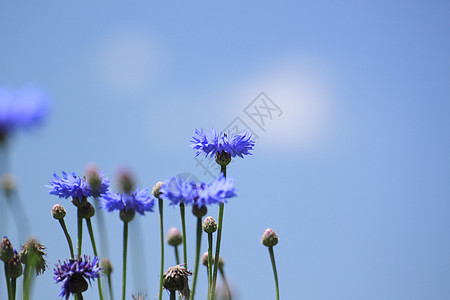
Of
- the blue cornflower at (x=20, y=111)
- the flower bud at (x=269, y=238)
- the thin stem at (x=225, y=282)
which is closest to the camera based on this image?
the blue cornflower at (x=20, y=111)

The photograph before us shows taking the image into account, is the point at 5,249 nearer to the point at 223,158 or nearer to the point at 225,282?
the point at 223,158

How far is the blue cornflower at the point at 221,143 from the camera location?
8.64 ft

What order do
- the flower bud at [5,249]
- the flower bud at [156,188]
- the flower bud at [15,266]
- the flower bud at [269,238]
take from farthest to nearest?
the flower bud at [269,238], the flower bud at [156,188], the flower bud at [15,266], the flower bud at [5,249]

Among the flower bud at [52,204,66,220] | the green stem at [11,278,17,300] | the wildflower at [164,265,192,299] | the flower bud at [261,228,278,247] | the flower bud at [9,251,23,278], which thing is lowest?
the wildflower at [164,265,192,299]

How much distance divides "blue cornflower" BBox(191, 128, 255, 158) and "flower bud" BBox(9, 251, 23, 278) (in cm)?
103

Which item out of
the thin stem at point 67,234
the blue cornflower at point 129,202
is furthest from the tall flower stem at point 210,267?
the thin stem at point 67,234

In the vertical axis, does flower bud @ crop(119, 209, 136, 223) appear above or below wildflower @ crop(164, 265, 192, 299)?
above

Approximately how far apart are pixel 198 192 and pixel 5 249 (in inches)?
38.9

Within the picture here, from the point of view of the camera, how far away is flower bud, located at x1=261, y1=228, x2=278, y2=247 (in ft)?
9.50

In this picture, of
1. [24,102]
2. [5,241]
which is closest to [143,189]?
[5,241]

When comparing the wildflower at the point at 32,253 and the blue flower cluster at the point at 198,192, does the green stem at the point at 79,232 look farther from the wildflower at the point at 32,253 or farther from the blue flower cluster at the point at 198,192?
the blue flower cluster at the point at 198,192

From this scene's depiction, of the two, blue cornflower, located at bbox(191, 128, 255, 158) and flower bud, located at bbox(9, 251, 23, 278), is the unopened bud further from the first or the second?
blue cornflower, located at bbox(191, 128, 255, 158)

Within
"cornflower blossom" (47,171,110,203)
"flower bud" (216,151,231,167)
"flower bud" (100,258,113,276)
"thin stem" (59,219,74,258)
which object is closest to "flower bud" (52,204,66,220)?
"thin stem" (59,219,74,258)

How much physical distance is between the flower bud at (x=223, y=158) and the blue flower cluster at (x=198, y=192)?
1.93ft
